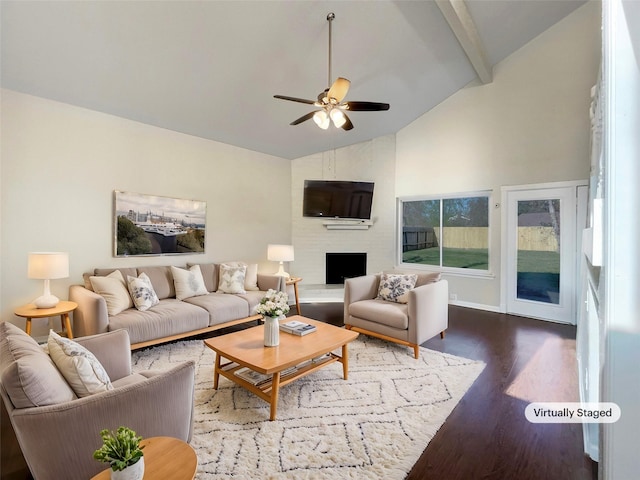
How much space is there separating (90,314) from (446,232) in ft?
17.9

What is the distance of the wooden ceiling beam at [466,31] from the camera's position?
10.9 feet

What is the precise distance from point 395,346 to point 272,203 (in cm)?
343

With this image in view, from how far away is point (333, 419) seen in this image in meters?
2.16

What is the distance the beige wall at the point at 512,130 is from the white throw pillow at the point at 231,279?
3.65 m

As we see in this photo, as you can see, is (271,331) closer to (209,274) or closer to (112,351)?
(112,351)

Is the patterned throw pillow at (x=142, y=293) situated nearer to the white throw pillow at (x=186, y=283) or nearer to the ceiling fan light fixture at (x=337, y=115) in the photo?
the white throw pillow at (x=186, y=283)

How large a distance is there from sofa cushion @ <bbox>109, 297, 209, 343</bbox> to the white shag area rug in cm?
28

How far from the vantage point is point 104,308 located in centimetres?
293

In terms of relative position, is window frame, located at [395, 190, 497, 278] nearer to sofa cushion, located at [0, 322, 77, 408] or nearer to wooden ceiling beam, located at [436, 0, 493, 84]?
wooden ceiling beam, located at [436, 0, 493, 84]

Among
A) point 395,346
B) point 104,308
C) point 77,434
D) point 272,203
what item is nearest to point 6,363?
point 77,434

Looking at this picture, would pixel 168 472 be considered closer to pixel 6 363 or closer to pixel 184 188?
pixel 6 363

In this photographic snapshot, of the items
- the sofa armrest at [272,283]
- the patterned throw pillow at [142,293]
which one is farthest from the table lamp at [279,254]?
the patterned throw pillow at [142,293]

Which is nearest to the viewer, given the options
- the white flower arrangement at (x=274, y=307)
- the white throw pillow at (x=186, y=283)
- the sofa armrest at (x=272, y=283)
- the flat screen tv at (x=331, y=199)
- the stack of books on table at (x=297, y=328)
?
the white flower arrangement at (x=274, y=307)

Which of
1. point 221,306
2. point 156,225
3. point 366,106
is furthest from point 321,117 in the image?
point 156,225
